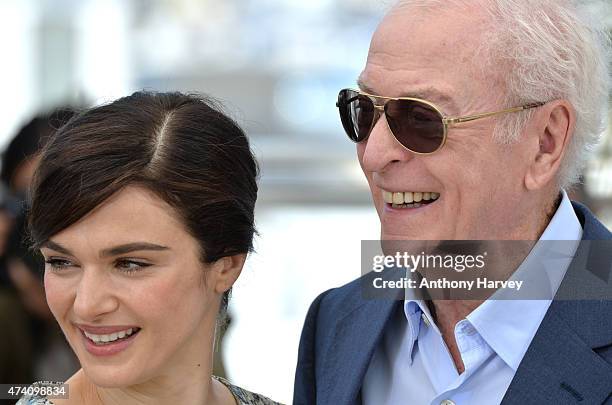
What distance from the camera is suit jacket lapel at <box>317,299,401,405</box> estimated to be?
9.10ft

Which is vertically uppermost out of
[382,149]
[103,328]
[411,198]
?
[382,149]

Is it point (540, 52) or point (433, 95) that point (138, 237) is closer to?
point (433, 95)

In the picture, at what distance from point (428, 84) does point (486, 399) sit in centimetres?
78

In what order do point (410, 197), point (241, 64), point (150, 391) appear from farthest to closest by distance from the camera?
point (241, 64) < point (410, 197) < point (150, 391)

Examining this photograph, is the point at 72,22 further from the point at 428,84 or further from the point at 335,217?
the point at 428,84

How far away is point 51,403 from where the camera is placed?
2.47 m

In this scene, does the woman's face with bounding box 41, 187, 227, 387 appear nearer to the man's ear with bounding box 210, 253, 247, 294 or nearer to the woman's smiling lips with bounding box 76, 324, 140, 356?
the woman's smiling lips with bounding box 76, 324, 140, 356

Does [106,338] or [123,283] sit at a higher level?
[123,283]

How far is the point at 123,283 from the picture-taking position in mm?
2361

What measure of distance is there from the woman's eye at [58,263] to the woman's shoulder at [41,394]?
1.01 feet

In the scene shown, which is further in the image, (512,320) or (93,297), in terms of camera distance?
(512,320)

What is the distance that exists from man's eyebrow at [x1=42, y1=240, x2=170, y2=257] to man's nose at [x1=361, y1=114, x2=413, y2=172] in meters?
0.59

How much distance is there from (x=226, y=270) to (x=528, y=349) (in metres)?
0.75

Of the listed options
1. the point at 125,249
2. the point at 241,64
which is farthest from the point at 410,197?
the point at 241,64
